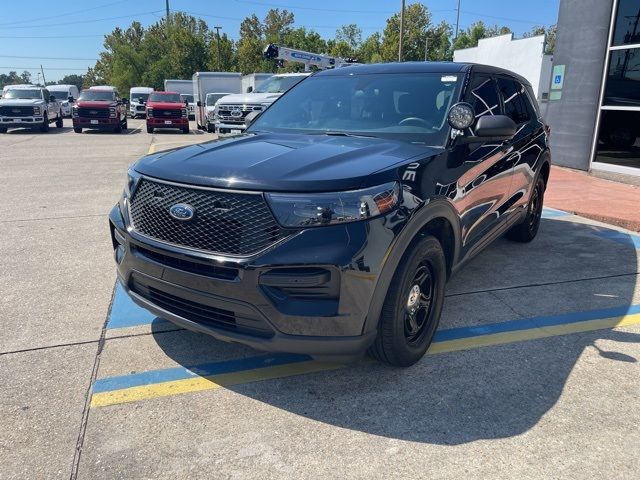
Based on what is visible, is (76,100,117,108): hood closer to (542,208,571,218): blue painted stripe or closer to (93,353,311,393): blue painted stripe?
(542,208,571,218): blue painted stripe

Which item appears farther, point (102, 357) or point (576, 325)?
point (576, 325)

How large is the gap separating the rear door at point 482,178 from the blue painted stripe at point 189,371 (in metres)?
1.52

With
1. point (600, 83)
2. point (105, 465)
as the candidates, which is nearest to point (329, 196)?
point (105, 465)

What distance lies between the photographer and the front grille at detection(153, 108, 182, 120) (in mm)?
22062

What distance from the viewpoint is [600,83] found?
10234mm

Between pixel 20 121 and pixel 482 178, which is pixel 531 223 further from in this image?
pixel 20 121

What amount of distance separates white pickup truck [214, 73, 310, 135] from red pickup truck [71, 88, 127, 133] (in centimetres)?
870

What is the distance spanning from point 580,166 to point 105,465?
11.1 meters

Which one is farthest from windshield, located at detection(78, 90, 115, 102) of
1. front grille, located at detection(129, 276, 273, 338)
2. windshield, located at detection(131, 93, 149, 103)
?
front grille, located at detection(129, 276, 273, 338)

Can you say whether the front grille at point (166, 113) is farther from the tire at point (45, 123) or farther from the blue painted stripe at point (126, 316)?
the blue painted stripe at point (126, 316)

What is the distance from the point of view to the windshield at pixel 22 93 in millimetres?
22422

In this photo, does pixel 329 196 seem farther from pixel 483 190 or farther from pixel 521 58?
pixel 521 58

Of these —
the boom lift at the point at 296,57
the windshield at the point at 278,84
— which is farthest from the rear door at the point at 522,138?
the boom lift at the point at 296,57

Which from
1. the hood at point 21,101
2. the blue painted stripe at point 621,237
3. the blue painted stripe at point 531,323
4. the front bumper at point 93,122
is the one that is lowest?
the blue painted stripe at point 531,323
